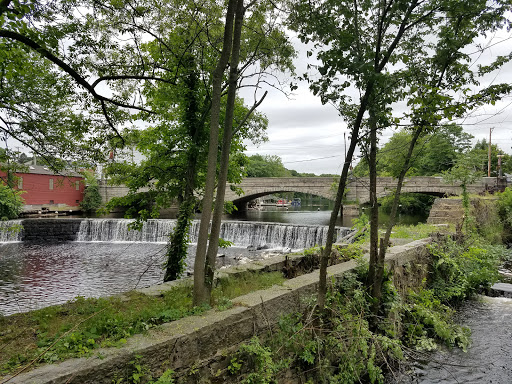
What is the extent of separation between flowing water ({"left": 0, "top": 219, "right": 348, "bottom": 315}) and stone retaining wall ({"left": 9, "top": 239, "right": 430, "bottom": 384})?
3.40 meters

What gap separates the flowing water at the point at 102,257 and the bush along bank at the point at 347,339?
11.8ft

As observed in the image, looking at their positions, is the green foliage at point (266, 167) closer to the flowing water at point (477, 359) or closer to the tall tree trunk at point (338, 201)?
the flowing water at point (477, 359)

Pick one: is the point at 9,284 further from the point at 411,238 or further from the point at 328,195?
the point at 328,195

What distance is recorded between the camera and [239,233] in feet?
64.8

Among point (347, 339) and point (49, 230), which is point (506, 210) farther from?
point (49, 230)

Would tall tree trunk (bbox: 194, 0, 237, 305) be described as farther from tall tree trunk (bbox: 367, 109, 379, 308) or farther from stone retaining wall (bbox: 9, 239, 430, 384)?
tall tree trunk (bbox: 367, 109, 379, 308)

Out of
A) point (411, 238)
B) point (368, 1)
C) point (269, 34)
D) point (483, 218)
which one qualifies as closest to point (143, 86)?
point (269, 34)

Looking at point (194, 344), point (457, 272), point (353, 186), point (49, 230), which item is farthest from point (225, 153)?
point (353, 186)

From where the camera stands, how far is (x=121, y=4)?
5980mm

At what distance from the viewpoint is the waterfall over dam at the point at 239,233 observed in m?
17.9

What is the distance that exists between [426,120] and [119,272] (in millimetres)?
11968

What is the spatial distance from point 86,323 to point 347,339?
10.2 ft

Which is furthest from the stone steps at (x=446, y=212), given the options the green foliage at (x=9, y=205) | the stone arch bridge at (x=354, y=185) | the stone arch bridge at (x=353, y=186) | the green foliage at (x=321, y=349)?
the green foliage at (x=9, y=205)

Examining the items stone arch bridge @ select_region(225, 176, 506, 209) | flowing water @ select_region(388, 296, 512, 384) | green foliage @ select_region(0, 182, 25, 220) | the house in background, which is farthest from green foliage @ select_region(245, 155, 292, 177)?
flowing water @ select_region(388, 296, 512, 384)
